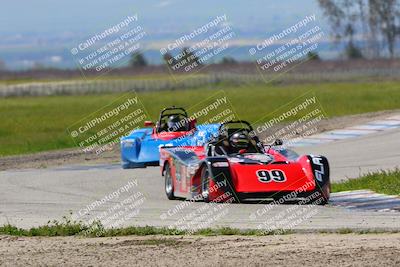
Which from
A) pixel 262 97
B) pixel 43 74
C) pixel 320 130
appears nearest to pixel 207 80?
pixel 262 97

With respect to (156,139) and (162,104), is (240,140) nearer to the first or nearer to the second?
(156,139)

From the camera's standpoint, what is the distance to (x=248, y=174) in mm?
17281

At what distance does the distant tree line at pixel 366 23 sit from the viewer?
98.1 m

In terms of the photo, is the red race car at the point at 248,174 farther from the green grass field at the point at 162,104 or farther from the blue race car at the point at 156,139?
the green grass field at the point at 162,104

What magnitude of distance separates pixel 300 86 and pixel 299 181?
52.7 metres

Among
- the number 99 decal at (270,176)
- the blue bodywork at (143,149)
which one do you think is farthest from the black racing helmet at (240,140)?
the blue bodywork at (143,149)

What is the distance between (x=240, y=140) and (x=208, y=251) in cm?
658

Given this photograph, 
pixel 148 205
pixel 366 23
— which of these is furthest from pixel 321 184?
pixel 366 23

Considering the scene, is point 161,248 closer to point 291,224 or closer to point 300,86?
point 291,224

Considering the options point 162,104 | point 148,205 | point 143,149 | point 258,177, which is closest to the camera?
point 258,177

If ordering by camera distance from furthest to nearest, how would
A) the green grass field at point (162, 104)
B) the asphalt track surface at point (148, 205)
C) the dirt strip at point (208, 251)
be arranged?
the green grass field at point (162, 104) → the asphalt track surface at point (148, 205) → the dirt strip at point (208, 251)

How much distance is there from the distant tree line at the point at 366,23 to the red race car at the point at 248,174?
79622mm

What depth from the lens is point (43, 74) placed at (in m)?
108

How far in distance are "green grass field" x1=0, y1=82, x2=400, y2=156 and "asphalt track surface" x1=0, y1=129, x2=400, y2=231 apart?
860cm
